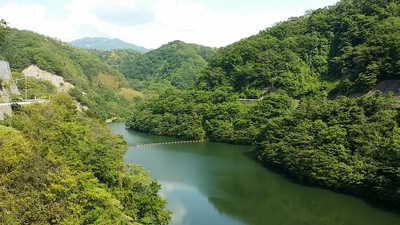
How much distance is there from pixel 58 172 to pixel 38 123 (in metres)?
8.61

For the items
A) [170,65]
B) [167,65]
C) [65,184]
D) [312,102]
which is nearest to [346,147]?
[312,102]

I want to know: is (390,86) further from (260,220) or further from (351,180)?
(260,220)

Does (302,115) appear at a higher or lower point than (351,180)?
higher

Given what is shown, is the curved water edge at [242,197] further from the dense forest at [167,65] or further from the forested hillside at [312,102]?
the dense forest at [167,65]

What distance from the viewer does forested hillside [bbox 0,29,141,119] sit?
249ft

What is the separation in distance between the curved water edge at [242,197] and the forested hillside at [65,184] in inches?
171

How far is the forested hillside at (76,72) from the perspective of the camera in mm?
75938

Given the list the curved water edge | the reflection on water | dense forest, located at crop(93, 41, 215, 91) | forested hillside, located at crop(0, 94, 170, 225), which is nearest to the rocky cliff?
forested hillside, located at crop(0, 94, 170, 225)

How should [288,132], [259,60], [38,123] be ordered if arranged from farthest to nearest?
[259,60] → [288,132] → [38,123]

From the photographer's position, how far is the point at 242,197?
1072 inches

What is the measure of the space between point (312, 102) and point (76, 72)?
66.0 m

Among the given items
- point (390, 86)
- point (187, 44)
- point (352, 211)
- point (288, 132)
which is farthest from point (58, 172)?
point (187, 44)

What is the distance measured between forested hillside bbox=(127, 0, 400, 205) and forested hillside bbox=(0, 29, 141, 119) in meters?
18.3

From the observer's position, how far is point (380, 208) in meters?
24.0
